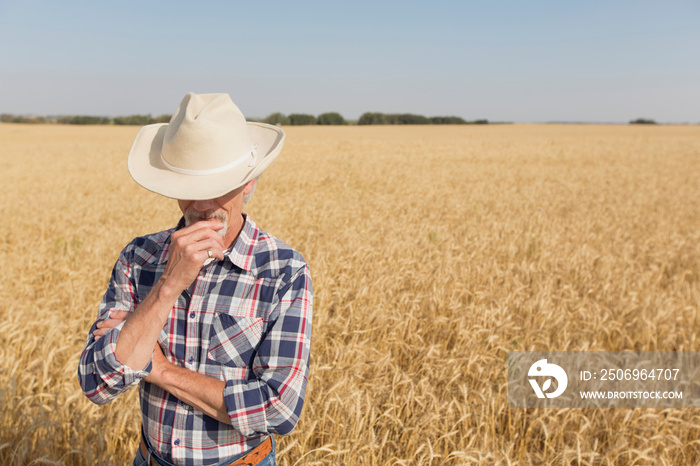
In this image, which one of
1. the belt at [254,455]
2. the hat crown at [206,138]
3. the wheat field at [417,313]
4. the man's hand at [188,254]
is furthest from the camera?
the wheat field at [417,313]

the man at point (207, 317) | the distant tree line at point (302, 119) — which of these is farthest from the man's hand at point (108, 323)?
the distant tree line at point (302, 119)

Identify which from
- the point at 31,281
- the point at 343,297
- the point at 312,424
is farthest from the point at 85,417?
the point at 31,281

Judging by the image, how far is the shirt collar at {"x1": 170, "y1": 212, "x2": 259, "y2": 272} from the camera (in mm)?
1567

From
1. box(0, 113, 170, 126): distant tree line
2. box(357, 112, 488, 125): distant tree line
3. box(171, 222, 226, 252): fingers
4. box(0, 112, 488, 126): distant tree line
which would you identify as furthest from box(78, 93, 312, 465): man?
box(357, 112, 488, 125): distant tree line

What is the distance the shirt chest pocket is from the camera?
154 cm

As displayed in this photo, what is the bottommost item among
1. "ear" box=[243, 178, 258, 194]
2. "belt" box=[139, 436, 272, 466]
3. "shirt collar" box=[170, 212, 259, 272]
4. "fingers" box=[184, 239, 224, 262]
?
"belt" box=[139, 436, 272, 466]

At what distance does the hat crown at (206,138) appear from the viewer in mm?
1521

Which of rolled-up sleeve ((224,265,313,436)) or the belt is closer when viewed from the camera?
rolled-up sleeve ((224,265,313,436))

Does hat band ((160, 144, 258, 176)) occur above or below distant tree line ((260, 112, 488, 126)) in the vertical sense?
below

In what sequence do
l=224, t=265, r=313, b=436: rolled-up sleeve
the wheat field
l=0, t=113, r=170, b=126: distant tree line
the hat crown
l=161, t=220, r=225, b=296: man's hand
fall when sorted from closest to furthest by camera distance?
l=161, t=220, r=225, b=296: man's hand < l=224, t=265, r=313, b=436: rolled-up sleeve < the hat crown < the wheat field < l=0, t=113, r=170, b=126: distant tree line

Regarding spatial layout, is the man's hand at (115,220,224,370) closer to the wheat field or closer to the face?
the face

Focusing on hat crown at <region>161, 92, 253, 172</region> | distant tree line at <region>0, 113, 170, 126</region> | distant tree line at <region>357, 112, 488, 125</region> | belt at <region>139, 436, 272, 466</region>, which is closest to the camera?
hat crown at <region>161, 92, 253, 172</region>

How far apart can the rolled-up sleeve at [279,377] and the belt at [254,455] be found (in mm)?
228

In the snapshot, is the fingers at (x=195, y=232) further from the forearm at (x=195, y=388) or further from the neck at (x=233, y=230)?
the forearm at (x=195, y=388)
